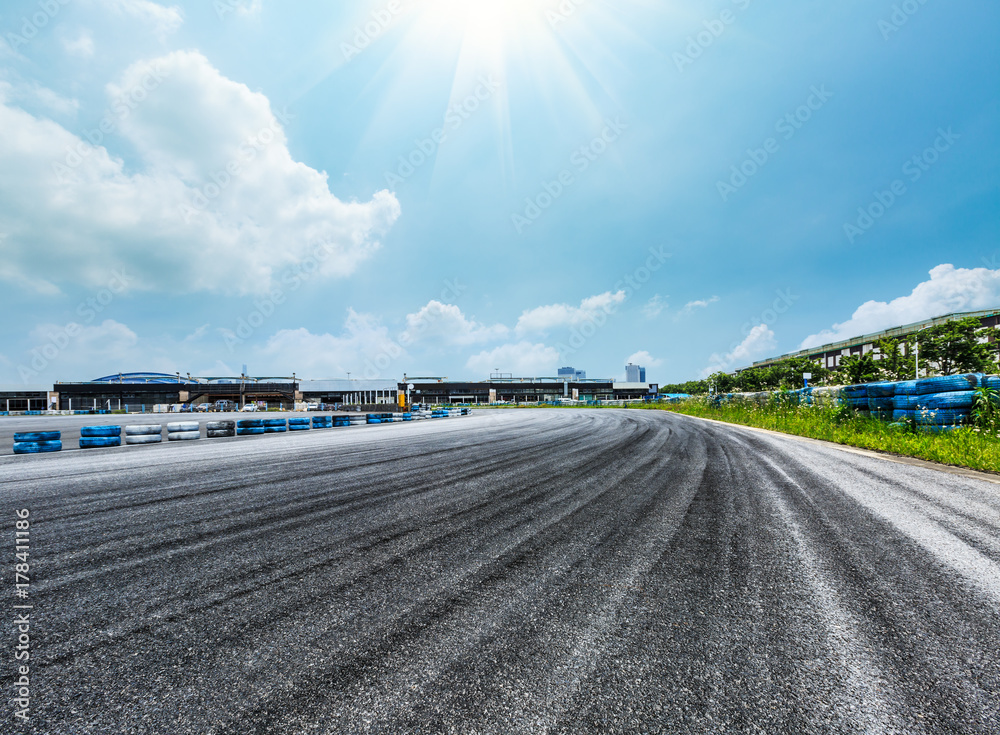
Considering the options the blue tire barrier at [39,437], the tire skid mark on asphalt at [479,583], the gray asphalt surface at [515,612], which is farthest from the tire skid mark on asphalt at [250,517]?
the blue tire barrier at [39,437]

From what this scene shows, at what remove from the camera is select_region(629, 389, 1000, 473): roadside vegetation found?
793 centimetres

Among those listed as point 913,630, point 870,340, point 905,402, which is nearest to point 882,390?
point 905,402

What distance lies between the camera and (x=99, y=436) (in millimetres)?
13492

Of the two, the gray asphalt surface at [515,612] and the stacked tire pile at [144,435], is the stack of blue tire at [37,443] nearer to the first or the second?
the stacked tire pile at [144,435]

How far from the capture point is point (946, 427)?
9.71 metres

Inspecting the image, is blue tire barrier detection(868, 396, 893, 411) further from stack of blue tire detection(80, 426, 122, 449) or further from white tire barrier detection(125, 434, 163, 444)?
white tire barrier detection(125, 434, 163, 444)

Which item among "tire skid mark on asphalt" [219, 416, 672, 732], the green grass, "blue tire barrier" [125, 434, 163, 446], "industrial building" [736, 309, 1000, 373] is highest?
"industrial building" [736, 309, 1000, 373]

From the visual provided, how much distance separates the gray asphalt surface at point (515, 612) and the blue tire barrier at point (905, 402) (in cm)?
622

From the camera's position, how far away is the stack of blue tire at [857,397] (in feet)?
A: 41.4

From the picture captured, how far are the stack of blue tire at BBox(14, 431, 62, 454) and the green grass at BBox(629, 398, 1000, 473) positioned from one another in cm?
2279

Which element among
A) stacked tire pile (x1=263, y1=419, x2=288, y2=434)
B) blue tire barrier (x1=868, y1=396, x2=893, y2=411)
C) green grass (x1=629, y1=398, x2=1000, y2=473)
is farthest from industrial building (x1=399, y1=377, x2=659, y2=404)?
blue tire barrier (x1=868, y1=396, x2=893, y2=411)

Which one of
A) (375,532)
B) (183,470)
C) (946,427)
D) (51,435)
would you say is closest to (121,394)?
(51,435)

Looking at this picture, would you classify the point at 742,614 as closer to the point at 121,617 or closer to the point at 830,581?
the point at 830,581

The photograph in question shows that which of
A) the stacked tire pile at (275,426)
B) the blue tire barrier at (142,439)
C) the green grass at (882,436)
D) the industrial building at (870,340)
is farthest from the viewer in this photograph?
the industrial building at (870,340)
